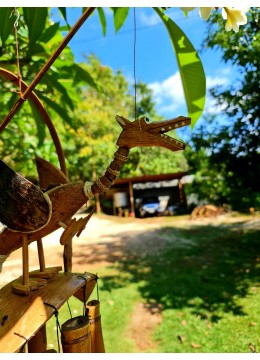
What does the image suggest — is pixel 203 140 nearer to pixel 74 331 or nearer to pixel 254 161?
pixel 254 161

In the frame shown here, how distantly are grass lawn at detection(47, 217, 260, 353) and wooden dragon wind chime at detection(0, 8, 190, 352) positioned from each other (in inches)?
68.5

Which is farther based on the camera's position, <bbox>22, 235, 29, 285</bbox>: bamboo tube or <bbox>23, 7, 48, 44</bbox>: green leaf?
<bbox>23, 7, 48, 44</bbox>: green leaf

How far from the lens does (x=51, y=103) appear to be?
1494mm

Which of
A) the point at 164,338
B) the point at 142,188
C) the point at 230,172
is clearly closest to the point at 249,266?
the point at 230,172

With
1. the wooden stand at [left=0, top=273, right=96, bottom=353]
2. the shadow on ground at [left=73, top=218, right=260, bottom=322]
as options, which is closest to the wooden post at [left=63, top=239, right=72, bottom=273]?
the wooden stand at [left=0, top=273, right=96, bottom=353]

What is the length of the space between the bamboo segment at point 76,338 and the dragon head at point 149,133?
57 cm

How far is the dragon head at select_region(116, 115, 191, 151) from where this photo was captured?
2.50 feet

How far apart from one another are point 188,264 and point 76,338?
5378 millimetres

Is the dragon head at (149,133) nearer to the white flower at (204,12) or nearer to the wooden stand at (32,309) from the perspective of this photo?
the white flower at (204,12)

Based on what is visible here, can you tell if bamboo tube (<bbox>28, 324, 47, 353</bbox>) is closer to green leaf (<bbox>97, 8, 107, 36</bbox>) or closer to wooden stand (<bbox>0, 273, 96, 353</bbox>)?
wooden stand (<bbox>0, 273, 96, 353</bbox>)

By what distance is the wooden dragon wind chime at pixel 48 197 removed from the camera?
0.79 meters

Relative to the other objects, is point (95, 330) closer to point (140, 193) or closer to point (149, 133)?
point (149, 133)

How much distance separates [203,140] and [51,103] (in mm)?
4464

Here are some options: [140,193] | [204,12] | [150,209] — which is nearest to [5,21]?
[204,12]
